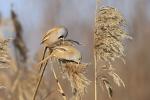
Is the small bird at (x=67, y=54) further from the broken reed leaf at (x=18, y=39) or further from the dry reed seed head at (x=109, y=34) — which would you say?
the broken reed leaf at (x=18, y=39)

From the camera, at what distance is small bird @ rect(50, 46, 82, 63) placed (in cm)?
130

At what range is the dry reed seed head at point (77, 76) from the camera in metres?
1.28

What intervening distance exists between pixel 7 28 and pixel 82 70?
1197 millimetres

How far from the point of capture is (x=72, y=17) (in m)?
6.31

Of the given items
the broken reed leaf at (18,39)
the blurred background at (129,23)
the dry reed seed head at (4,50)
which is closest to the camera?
the dry reed seed head at (4,50)

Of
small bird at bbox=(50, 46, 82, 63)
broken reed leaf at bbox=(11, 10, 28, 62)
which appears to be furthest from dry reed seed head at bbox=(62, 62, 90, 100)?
broken reed leaf at bbox=(11, 10, 28, 62)

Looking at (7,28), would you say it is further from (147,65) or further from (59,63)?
(147,65)

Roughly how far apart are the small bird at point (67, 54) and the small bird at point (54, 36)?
3 cm

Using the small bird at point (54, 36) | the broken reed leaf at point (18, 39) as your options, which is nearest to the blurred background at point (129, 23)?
the broken reed leaf at point (18, 39)

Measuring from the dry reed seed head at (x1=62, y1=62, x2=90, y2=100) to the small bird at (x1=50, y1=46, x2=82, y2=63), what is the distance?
0.04 feet

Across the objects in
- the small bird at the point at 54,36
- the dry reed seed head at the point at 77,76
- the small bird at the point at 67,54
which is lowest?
the dry reed seed head at the point at 77,76

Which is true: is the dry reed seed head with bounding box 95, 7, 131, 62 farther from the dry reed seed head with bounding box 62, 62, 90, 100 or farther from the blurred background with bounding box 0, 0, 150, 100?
the blurred background with bounding box 0, 0, 150, 100

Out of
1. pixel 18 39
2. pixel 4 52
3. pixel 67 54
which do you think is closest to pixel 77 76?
pixel 67 54

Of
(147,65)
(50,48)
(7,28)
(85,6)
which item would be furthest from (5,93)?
(147,65)
